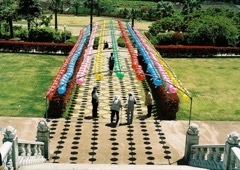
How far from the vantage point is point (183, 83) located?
27.0 metres

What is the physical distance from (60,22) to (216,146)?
50.2 meters

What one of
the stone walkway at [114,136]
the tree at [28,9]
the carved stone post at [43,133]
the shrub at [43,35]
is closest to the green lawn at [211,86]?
the stone walkway at [114,136]

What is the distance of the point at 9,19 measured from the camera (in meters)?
43.5

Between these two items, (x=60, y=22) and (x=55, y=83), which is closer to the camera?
(x=55, y=83)

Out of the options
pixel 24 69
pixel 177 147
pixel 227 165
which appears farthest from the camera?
pixel 24 69

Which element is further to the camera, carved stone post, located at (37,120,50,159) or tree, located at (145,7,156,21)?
tree, located at (145,7,156,21)

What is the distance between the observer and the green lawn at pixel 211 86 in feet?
69.5

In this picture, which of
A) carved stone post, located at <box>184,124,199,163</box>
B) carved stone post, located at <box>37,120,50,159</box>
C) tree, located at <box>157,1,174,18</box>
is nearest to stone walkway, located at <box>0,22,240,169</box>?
carved stone post, located at <box>37,120,50,159</box>

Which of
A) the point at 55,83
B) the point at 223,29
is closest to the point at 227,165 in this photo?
the point at 55,83

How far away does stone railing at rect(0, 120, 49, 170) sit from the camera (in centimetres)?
1104

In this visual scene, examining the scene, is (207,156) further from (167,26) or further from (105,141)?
(167,26)

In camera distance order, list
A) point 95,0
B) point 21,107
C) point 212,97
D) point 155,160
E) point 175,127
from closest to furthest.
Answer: point 155,160 < point 175,127 < point 21,107 < point 212,97 < point 95,0

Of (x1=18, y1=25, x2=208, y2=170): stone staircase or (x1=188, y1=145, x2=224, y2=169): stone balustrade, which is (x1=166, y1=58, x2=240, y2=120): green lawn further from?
(x1=188, y1=145, x2=224, y2=169): stone balustrade

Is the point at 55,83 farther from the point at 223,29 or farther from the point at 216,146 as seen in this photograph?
the point at 223,29
